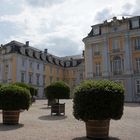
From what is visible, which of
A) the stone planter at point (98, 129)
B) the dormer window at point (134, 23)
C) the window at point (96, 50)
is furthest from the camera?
the window at point (96, 50)

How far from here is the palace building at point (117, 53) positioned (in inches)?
1446

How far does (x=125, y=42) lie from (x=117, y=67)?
3.71 meters

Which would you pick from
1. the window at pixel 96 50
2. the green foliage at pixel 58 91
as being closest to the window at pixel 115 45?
the window at pixel 96 50

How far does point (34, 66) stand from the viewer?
58.2 metres

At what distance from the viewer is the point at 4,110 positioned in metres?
13.2

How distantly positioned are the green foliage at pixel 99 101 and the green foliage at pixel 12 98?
4.40 m

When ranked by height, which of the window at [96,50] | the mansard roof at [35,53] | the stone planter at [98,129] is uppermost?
the mansard roof at [35,53]

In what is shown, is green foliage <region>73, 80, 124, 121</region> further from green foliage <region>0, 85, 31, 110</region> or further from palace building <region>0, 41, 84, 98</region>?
palace building <region>0, 41, 84, 98</region>

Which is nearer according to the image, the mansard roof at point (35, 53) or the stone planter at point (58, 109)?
the stone planter at point (58, 109)

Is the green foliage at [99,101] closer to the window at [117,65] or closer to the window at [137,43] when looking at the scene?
the window at [137,43]

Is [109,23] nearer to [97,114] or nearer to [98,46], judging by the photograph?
[98,46]

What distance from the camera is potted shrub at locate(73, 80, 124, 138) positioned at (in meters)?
9.45

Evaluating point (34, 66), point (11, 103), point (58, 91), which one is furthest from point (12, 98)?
point (34, 66)

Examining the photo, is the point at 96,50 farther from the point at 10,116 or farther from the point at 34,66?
the point at 10,116
